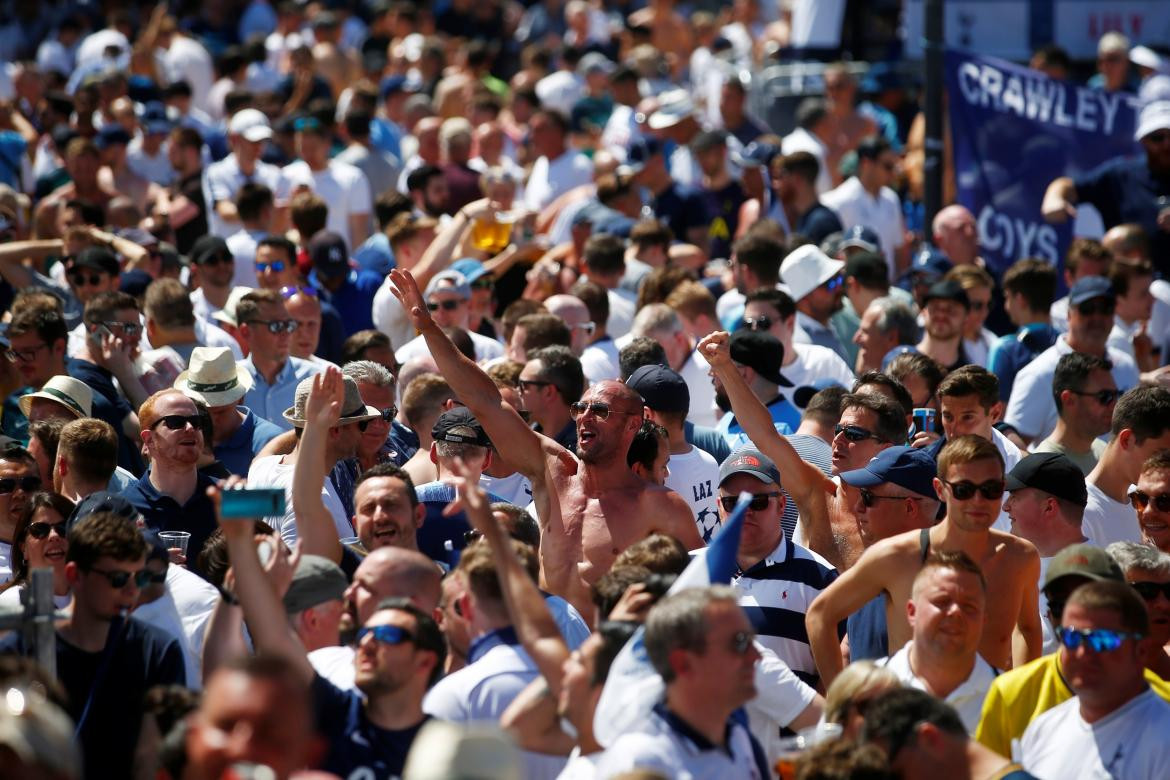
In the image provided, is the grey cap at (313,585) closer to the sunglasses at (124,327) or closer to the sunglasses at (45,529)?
the sunglasses at (45,529)

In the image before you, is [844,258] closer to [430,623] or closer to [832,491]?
[832,491]

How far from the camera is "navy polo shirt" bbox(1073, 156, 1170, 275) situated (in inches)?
468

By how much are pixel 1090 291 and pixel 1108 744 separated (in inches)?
181

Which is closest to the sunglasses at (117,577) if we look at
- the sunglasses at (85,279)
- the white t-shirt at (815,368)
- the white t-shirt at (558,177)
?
the white t-shirt at (815,368)

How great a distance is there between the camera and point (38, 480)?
6.86 m

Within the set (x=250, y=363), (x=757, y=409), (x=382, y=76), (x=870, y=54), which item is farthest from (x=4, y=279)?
(x=870, y=54)

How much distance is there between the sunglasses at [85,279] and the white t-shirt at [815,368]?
12.8 ft

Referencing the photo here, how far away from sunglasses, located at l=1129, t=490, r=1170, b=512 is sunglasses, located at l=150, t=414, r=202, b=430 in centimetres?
369

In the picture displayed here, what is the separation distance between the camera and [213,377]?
7.98 m

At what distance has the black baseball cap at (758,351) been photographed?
324 inches

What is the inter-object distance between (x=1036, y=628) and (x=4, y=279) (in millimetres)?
7112

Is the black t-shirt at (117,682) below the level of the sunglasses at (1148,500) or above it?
above

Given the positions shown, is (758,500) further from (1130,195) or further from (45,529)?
(1130,195)

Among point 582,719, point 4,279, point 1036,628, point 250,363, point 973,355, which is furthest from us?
point 4,279
